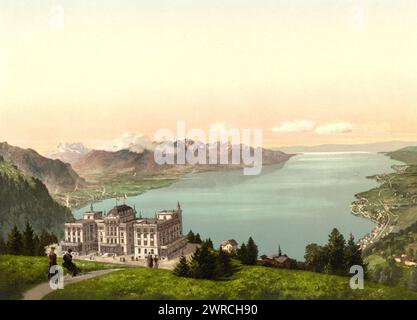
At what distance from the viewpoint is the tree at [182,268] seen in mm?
6617

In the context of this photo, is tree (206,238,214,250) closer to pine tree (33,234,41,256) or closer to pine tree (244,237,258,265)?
pine tree (244,237,258,265)

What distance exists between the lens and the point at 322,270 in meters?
6.77

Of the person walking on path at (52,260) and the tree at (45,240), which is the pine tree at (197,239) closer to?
the person walking on path at (52,260)

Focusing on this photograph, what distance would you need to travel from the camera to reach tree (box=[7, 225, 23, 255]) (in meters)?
7.20

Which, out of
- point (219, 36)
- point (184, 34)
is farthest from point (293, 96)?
point (184, 34)

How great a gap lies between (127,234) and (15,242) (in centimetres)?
201

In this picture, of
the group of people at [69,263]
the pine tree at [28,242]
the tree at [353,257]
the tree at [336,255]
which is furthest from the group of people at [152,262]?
the tree at [353,257]

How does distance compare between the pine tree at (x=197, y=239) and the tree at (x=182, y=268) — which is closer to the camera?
the tree at (x=182, y=268)

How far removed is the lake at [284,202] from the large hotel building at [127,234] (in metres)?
0.20

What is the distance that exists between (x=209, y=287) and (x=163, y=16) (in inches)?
178

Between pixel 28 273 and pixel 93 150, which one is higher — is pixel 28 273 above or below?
below

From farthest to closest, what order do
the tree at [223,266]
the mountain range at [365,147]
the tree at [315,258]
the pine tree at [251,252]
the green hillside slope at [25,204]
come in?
the green hillside slope at [25,204]
the mountain range at [365,147]
the pine tree at [251,252]
the tree at [315,258]
the tree at [223,266]

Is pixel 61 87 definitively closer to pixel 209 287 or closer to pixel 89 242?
pixel 89 242
